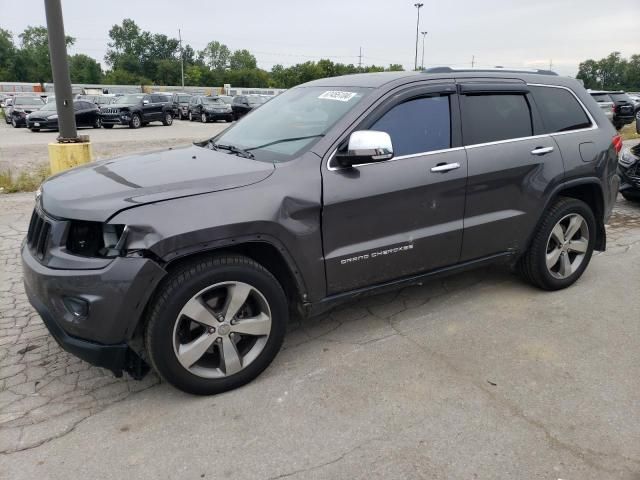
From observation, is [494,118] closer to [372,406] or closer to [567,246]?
[567,246]

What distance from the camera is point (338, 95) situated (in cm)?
371

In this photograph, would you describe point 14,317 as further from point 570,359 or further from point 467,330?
point 570,359

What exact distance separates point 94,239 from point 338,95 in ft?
6.22

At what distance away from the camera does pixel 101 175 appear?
321 cm

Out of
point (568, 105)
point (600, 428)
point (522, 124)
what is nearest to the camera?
point (600, 428)

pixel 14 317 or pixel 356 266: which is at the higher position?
pixel 356 266

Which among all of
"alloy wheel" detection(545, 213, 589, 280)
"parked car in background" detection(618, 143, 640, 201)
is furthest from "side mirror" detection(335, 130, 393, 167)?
"parked car in background" detection(618, 143, 640, 201)

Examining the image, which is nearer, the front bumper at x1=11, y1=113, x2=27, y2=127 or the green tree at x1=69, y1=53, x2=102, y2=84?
the front bumper at x1=11, y1=113, x2=27, y2=127

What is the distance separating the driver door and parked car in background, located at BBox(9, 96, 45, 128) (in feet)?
84.1

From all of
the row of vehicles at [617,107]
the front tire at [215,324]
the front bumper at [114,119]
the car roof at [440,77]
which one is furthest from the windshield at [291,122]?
the front bumper at [114,119]

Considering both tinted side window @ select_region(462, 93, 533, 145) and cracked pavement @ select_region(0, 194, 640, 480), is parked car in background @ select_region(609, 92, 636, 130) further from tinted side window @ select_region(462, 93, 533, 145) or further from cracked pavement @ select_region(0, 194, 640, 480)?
cracked pavement @ select_region(0, 194, 640, 480)

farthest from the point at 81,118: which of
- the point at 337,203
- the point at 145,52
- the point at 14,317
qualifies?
the point at 145,52

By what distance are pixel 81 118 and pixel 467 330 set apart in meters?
23.5

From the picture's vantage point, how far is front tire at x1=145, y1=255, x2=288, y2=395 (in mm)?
2762
